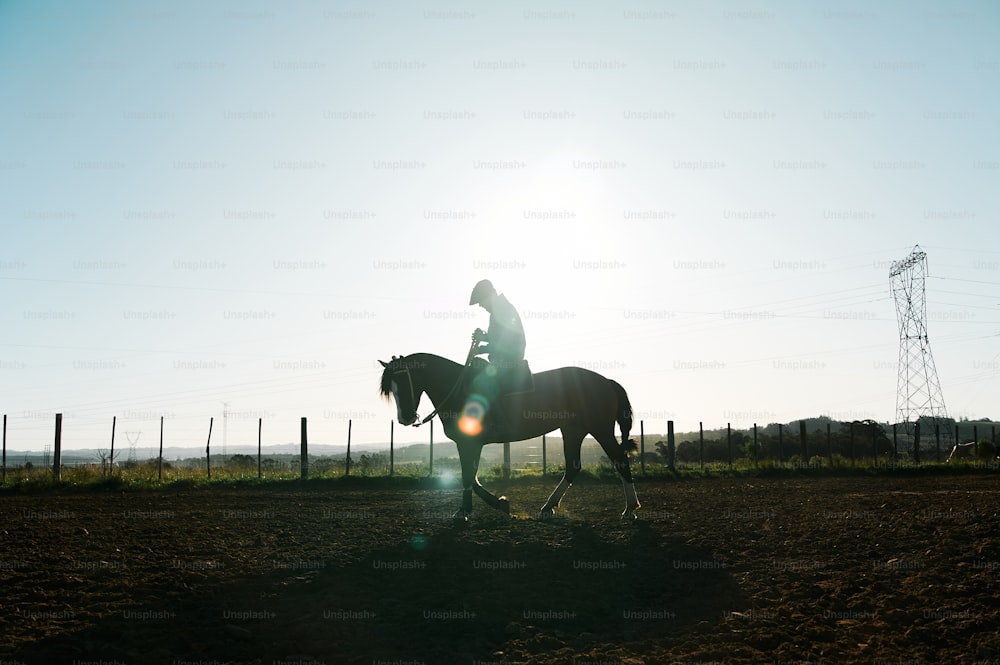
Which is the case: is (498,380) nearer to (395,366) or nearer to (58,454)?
(395,366)

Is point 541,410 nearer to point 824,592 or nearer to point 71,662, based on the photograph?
point 824,592

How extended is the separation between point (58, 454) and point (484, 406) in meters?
17.2

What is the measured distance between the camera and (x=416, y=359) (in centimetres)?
1110

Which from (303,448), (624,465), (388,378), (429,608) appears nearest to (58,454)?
(303,448)

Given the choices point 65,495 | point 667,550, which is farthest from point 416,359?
point 65,495

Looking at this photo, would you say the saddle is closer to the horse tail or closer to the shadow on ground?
the horse tail

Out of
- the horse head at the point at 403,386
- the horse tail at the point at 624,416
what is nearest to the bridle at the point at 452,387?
the horse head at the point at 403,386

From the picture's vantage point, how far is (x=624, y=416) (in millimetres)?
12094

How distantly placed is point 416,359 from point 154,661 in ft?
20.7

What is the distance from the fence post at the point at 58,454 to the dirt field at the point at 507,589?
11.7m

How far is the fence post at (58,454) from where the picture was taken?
2134 cm

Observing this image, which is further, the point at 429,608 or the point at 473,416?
the point at 473,416

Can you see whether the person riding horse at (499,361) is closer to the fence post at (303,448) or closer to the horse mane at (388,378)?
the horse mane at (388,378)

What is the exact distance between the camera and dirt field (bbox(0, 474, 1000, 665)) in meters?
5.56
